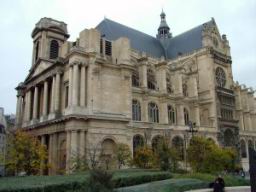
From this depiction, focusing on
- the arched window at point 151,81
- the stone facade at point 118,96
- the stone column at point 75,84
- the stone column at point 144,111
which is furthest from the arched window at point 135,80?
the stone column at point 75,84

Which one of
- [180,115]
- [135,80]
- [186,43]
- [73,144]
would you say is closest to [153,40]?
[186,43]

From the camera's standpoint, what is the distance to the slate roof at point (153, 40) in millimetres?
52047

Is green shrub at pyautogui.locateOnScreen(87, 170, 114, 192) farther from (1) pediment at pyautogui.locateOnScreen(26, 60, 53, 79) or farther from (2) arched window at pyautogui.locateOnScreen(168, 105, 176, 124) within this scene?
(2) arched window at pyautogui.locateOnScreen(168, 105, 176, 124)

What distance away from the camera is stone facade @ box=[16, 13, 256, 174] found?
3269 centimetres

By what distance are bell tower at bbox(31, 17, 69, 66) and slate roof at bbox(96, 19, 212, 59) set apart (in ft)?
24.6

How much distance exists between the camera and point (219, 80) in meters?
56.8

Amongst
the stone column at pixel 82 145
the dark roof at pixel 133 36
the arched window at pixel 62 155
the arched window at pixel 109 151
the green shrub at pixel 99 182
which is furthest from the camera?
the dark roof at pixel 133 36

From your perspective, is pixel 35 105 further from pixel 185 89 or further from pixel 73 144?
pixel 185 89

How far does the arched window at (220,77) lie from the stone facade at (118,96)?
174 millimetres

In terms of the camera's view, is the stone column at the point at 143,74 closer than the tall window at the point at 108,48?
No

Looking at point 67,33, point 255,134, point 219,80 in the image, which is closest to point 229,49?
point 219,80

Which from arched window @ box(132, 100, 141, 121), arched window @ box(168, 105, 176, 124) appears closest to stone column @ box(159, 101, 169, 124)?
arched window @ box(168, 105, 176, 124)

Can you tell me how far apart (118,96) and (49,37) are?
57.5 feet

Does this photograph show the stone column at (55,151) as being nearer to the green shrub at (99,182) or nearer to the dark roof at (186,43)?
the green shrub at (99,182)
